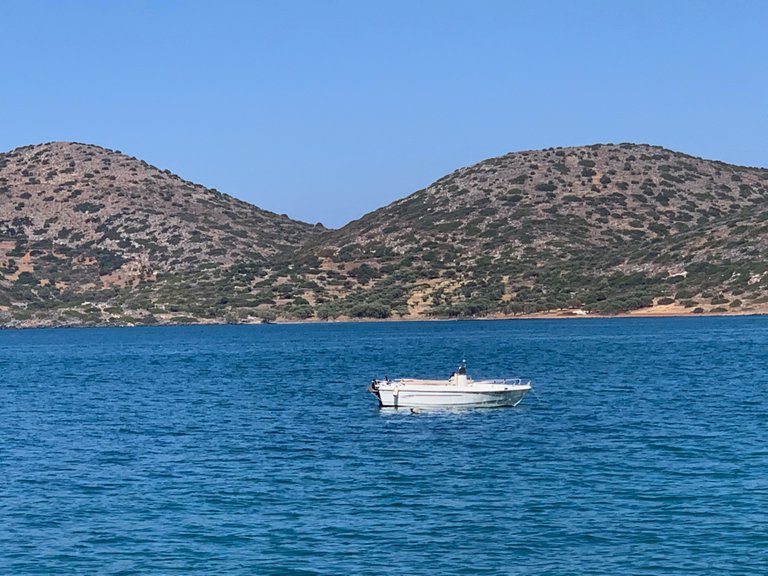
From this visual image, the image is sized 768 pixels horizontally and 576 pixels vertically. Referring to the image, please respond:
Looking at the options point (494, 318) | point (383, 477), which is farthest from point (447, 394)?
point (494, 318)

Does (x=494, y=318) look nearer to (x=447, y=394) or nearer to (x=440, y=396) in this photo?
(x=440, y=396)

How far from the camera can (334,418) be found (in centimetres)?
5894

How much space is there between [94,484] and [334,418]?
66.7 ft

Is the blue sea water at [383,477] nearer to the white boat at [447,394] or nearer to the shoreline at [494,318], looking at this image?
the white boat at [447,394]

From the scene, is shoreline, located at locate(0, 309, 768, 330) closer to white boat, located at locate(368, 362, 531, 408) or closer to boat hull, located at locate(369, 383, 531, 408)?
white boat, located at locate(368, 362, 531, 408)

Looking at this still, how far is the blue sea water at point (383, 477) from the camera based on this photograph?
29.8m

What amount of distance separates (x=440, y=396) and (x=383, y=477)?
2044 centimetres

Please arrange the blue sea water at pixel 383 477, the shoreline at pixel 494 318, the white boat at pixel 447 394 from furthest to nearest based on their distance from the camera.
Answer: the shoreline at pixel 494 318
the white boat at pixel 447 394
the blue sea water at pixel 383 477

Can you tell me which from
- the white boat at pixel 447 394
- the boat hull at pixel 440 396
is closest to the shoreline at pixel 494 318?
the white boat at pixel 447 394

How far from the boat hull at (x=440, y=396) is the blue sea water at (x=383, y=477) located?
89 centimetres

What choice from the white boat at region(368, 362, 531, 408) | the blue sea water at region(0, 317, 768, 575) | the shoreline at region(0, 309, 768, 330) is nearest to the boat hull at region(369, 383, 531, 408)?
the white boat at region(368, 362, 531, 408)

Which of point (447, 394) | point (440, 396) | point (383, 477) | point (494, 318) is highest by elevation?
point (494, 318)

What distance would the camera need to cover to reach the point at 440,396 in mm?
60469

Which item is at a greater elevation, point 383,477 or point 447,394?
point 447,394
